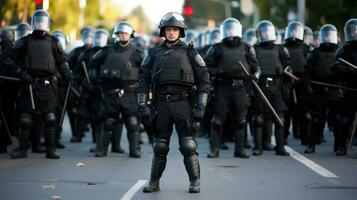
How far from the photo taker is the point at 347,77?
17.8m

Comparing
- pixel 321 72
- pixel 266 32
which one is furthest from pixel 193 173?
pixel 321 72

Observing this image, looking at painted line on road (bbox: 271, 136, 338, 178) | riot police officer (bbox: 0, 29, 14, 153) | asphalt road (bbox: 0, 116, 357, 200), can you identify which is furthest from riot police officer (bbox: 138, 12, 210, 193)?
riot police officer (bbox: 0, 29, 14, 153)

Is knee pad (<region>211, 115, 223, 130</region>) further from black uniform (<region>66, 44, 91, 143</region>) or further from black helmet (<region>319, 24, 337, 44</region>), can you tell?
black uniform (<region>66, 44, 91, 143</region>)

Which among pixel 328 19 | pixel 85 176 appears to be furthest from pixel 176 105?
A: pixel 328 19

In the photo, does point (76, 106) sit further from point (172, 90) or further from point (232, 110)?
point (172, 90)

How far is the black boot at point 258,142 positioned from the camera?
17984mm

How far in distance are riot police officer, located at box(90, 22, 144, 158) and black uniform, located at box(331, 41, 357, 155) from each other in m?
3.05

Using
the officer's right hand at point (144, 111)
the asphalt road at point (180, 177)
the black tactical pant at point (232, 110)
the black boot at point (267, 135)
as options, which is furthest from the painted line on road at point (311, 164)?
the officer's right hand at point (144, 111)

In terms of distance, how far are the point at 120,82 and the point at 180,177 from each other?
3.81 metres

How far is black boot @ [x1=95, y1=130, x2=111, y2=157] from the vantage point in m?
17.7

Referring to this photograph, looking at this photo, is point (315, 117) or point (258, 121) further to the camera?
point (315, 117)

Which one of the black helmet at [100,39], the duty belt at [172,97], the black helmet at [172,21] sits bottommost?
the duty belt at [172,97]

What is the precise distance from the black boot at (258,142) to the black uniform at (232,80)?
515mm

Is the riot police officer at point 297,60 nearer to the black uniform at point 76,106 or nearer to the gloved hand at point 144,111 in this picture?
the black uniform at point 76,106
